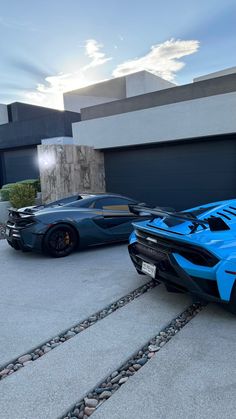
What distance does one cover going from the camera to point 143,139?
9.66 m

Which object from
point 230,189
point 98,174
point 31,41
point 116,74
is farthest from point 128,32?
point 116,74

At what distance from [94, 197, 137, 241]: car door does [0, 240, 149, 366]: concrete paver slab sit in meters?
0.35

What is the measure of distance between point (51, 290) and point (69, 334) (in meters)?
1.24

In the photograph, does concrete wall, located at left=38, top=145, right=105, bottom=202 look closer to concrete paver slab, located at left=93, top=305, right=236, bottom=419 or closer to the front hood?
the front hood

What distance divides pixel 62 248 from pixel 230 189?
508cm

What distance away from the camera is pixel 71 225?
5918 mm

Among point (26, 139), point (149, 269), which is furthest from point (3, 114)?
point (149, 269)

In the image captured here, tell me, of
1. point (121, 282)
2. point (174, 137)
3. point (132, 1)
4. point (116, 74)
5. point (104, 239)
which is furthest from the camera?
point (116, 74)

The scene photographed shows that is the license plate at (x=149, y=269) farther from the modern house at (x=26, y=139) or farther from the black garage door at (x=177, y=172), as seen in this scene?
the modern house at (x=26, y=139)

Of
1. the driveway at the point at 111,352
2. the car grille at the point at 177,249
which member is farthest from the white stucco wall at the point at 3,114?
the car grille at the point at 177,249

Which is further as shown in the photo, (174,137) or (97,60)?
(97,60)

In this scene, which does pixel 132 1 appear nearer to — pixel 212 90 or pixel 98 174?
pixel 212 90

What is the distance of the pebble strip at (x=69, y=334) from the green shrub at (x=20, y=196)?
6.75 metres

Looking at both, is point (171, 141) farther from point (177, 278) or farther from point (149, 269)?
point (177, 278)
